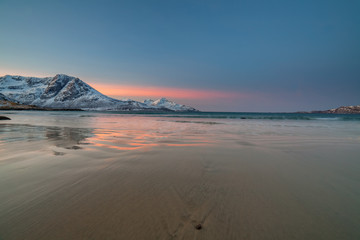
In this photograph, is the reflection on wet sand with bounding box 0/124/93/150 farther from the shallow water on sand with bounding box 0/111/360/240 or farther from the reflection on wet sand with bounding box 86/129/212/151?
the shallow water on sand with bounding box 0/111/360/240

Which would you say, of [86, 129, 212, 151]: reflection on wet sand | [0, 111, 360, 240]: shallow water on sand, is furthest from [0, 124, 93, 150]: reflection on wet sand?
[0, 111, 360, 240]: shallow water on sand

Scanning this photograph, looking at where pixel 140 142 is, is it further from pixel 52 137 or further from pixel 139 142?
pixel 52 137

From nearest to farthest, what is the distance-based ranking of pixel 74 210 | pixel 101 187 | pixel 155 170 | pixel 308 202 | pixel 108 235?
pixel 108 235 < pixel 74 210 < pixel 308 202 < pixel 101 187 < pixel 155 170

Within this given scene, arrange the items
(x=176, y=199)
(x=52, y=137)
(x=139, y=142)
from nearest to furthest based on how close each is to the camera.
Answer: (x=176, y=199) < (x=139, y=142) < (x=52, y=137)

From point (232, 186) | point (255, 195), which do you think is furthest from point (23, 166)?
point (255, 195)

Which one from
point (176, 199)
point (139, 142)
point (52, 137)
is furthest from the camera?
point (52, 137)

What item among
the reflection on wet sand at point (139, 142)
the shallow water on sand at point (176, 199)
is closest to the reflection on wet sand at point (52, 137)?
the reflection on wet sand at point (139, 142)

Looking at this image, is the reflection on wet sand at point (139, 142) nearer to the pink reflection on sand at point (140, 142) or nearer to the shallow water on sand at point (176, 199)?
the pink reflection on sand at point (140, 142)

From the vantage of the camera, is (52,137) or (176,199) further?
(52,137)

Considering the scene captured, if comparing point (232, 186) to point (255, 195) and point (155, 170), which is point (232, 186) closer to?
point (255, 195)

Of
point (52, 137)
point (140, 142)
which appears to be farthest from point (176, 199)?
point (52, 137)

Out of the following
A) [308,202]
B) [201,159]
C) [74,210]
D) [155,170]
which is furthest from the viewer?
[201,159]

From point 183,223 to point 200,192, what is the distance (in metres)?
0.85

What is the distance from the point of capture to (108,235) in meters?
1.81
